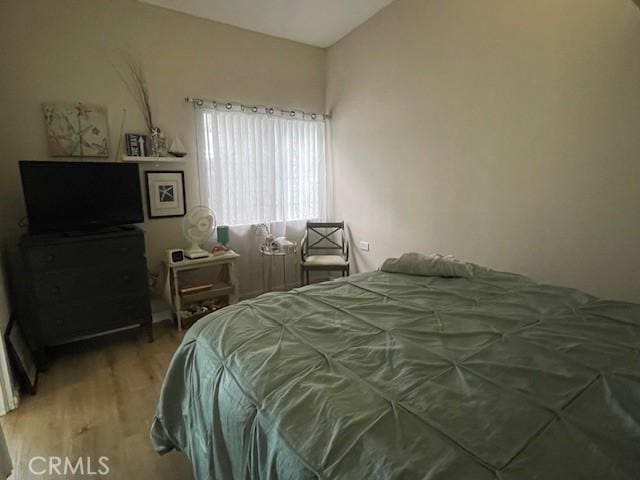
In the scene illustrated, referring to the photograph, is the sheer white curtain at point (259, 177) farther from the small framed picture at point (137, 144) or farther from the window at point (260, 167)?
the small framed picture at point (137, 144)

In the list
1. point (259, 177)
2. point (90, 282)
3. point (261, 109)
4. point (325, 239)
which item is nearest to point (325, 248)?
point (325, 239)

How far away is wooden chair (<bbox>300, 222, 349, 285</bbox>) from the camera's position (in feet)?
11.6

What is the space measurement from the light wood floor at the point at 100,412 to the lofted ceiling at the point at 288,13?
2934 millimetres

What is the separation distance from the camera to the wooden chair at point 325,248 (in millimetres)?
3534

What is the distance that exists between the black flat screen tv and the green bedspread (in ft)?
5.57

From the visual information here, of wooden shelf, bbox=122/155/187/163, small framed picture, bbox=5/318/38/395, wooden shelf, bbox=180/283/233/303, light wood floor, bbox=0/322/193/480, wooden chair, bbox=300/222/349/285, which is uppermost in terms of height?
wooden shelf, bbox=122/155/187/163

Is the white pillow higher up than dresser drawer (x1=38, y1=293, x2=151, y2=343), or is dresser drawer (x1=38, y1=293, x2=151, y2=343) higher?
the white pillow

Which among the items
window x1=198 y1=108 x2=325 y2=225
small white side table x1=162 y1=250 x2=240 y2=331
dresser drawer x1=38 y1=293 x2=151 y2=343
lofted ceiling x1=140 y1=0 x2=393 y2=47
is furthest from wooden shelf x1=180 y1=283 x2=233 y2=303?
lofted ceiling x1=140 y1=0 x2=393 y2=47

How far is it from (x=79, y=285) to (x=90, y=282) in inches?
2.7

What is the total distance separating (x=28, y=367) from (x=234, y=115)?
2.64m
